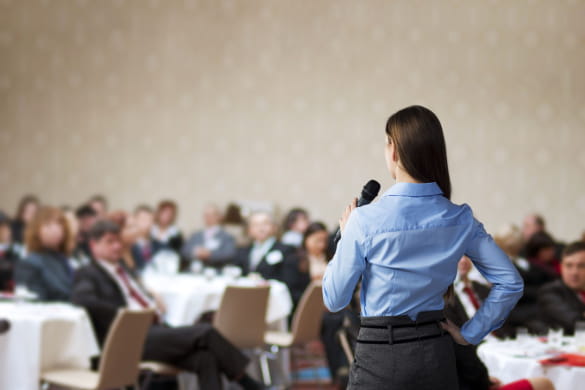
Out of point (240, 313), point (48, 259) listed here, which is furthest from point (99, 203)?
point (240, 313)

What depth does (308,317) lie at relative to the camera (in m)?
5.77

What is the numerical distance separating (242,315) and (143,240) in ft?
12.5

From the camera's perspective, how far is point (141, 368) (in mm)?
4586

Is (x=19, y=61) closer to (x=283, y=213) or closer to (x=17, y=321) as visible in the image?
(x=283, y=213)

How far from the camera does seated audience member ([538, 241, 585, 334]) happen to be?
4461 mm

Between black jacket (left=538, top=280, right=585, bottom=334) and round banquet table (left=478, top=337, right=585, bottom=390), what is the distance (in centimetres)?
76

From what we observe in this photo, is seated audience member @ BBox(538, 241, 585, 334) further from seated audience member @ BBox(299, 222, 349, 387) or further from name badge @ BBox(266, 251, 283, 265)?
name badge @ BBox(266, 251, 283, 265)

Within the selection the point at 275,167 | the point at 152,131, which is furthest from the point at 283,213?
the point at 152,131

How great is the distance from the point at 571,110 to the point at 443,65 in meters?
1.61

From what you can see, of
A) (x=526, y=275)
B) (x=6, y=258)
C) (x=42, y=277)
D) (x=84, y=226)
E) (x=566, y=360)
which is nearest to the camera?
(x=566, y=360)

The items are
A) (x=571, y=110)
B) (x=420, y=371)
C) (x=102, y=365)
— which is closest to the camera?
(x=420, y=371)

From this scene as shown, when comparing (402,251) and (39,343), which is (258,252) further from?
(402,251)

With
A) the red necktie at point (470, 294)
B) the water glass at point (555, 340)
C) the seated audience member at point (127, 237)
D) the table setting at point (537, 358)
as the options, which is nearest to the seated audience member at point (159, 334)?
the seated audience member at point (127, 237)

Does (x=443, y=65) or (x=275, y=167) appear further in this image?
(x=275, y=167)
